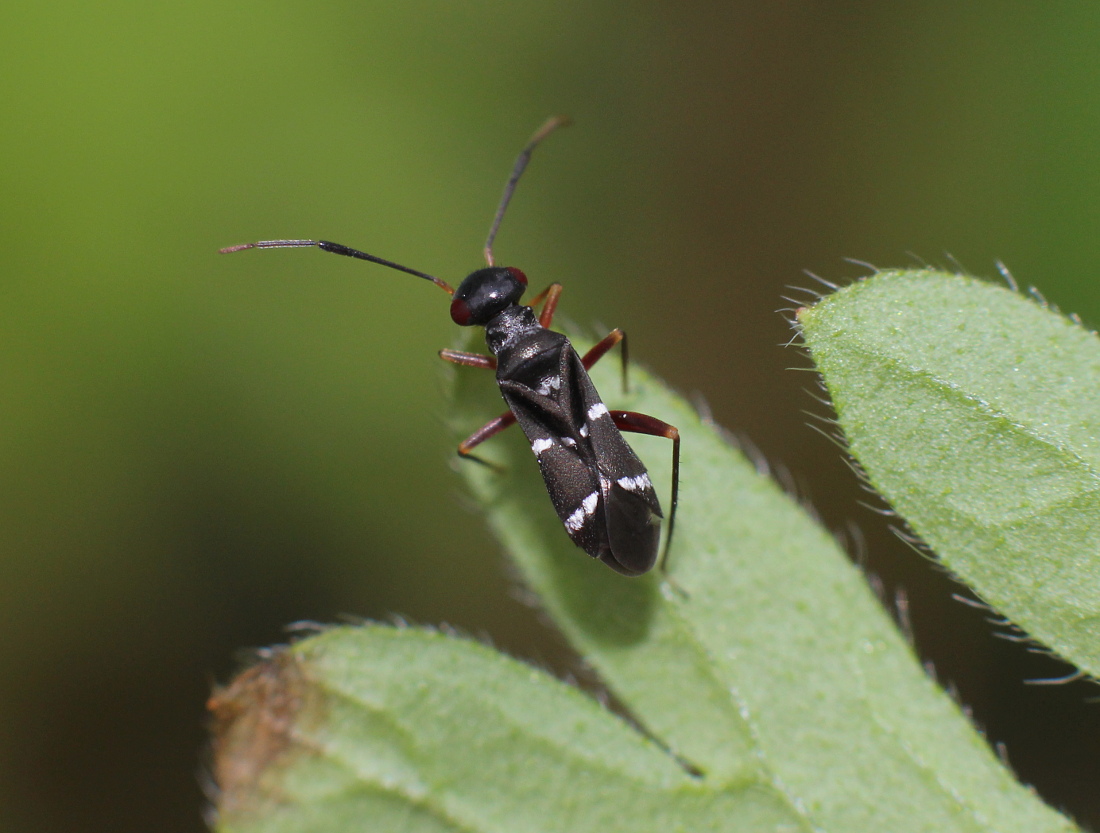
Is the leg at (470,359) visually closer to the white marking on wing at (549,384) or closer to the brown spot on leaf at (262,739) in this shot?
the white marking on wing at (549,384)

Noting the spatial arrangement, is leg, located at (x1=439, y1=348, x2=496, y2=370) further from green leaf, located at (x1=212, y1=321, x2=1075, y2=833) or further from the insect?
green leaf, located at (x1=212, y1=321, x2=1075, y2=833)

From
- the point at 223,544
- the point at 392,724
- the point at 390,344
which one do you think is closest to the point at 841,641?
the point at 392,724

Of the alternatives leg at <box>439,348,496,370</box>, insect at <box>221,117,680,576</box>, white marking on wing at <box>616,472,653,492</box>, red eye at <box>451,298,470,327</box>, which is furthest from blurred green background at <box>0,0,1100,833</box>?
white marking on wing at <box>616,472,653,492</box>

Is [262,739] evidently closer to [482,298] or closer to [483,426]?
[483,426]

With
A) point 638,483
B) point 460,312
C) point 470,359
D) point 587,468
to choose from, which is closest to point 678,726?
point 638,483

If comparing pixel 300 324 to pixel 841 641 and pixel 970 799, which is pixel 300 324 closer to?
pixel 841 641

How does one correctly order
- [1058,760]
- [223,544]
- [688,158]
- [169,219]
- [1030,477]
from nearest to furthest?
[1030,477], [1058,760], [169,219], [223,544], [688,158]
